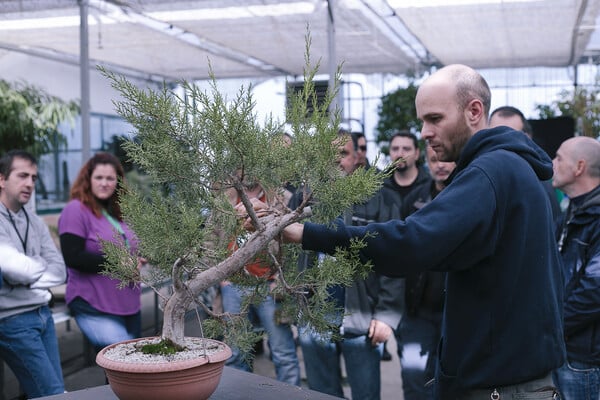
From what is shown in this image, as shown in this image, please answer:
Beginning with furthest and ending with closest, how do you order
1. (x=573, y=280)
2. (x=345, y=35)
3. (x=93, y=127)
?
1. (x=93, y=127)
2. (x=345, y=35)
3. (x=573, y=280)

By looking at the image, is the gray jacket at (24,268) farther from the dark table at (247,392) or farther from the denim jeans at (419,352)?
the denim jeans at (419,352)

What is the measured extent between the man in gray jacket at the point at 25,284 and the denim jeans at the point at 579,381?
84.1 inches

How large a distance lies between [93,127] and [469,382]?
29.1ft

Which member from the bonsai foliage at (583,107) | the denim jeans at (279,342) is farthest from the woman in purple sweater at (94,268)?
the bonsai foliage at (583,107)

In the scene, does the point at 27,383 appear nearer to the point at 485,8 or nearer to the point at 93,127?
the point at 485,8

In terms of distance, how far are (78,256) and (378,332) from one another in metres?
1.47

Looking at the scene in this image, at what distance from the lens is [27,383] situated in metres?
2.83

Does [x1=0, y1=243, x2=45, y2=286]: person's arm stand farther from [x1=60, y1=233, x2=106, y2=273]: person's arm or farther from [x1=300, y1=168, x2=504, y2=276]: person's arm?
[x1=300, y1=168, x2=504, y2=276]: person's arm

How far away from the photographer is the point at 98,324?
3.14 meters

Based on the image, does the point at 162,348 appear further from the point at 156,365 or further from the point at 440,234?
the point at 440,234

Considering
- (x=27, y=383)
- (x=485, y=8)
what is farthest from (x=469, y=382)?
(x=485, y=8)

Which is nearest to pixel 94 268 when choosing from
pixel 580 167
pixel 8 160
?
pixel 8 160

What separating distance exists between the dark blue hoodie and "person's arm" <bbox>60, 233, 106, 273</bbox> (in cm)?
187

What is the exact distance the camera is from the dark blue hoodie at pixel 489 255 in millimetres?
1453
